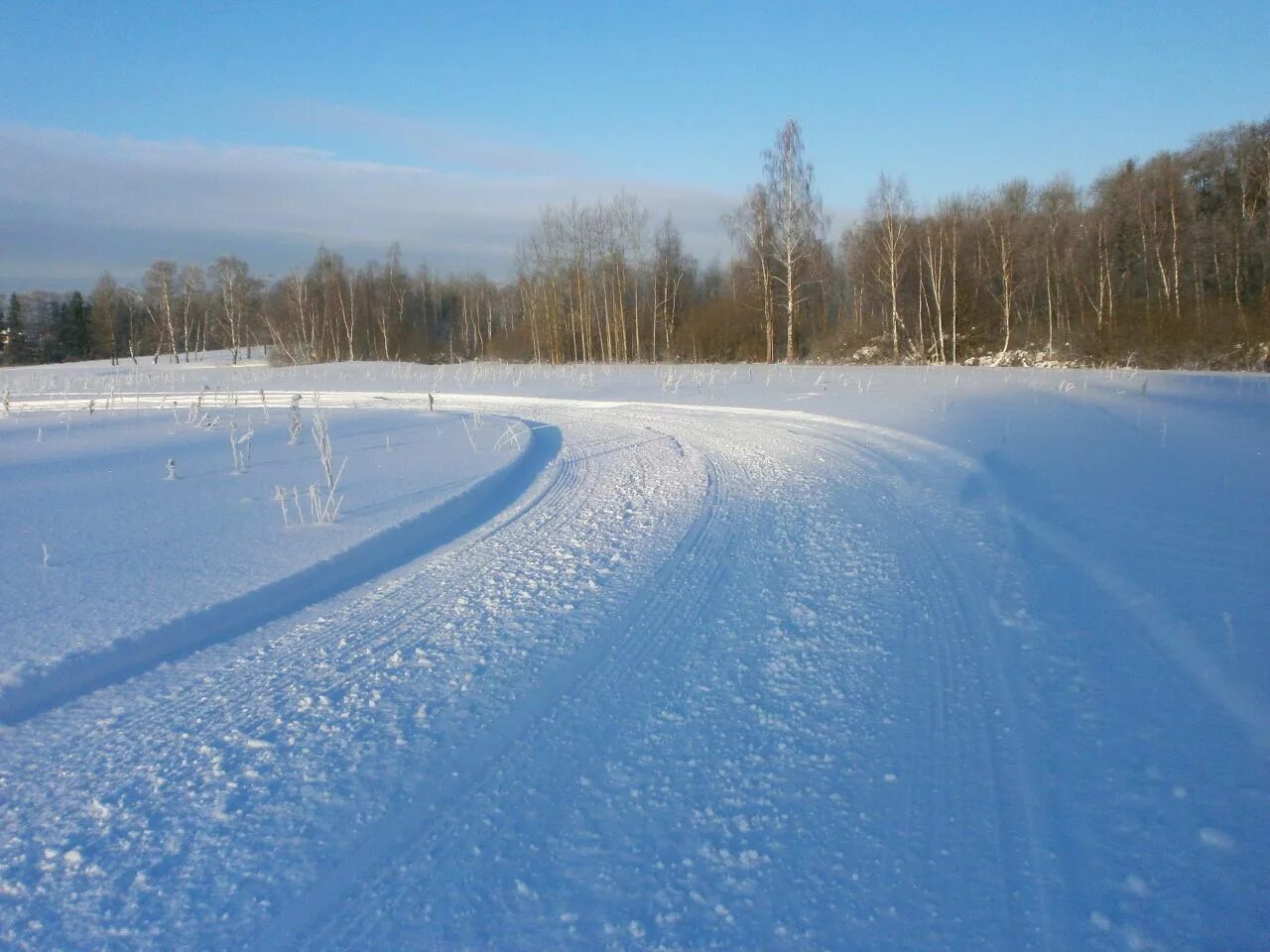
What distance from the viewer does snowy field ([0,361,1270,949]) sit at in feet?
7.75

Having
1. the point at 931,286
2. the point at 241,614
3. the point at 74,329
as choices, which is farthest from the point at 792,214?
the point at 74,329

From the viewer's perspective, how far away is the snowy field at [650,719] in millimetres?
2363

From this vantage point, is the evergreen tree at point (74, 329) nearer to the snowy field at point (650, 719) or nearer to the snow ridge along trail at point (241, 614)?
the snowy field at point (650, 719)

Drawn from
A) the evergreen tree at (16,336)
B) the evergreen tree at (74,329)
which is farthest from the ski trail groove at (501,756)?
the evergreen tree at (74,329)

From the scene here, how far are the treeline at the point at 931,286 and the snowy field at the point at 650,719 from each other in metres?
21.3

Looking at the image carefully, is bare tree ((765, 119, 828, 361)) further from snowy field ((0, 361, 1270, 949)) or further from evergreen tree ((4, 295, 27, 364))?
evergreen tree ((4, 295, 27, 364))

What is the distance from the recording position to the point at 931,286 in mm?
39594

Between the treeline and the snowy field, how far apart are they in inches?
837

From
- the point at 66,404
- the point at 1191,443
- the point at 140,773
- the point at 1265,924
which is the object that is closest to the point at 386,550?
the point at 140,773

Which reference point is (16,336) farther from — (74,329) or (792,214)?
(792,214)

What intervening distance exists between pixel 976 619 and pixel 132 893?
4.10 metres

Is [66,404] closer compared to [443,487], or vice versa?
[443,487]

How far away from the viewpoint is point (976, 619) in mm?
4402

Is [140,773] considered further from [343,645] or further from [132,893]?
[343,645]
